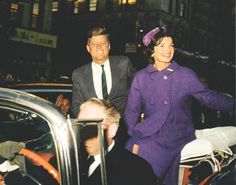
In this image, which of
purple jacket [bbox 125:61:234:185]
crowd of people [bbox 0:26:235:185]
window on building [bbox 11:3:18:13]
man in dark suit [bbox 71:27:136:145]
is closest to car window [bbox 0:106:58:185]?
crowd of people [bbox 0:26:235:185]

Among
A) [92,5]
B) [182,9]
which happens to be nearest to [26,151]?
[92,5]

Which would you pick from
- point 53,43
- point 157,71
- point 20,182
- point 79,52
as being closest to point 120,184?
point 20,182

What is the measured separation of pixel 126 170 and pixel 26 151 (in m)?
0.66

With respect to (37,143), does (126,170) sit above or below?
below

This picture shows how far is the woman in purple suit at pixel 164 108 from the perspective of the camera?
3.63 meters

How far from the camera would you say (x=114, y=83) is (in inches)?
176

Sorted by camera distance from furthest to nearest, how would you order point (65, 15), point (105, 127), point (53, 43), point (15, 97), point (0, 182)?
point (65, 15)
point (53, 43)
point (105, 127)
point (0, 182)
point (15, 97)

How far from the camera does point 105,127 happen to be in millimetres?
2818

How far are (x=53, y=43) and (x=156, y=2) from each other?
9031mm

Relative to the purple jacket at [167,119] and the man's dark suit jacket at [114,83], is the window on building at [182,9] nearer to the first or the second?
the man's dark suit jacket at [114,83]

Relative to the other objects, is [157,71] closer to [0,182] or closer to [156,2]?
[0,182]

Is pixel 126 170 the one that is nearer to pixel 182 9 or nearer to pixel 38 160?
pixel 38 160

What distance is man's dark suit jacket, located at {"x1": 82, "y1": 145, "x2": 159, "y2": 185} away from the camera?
2559 millimetres

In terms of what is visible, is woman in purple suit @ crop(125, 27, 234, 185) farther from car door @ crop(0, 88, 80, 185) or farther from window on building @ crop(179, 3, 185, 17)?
window on building @ crop(179, 3, 185, 17)
